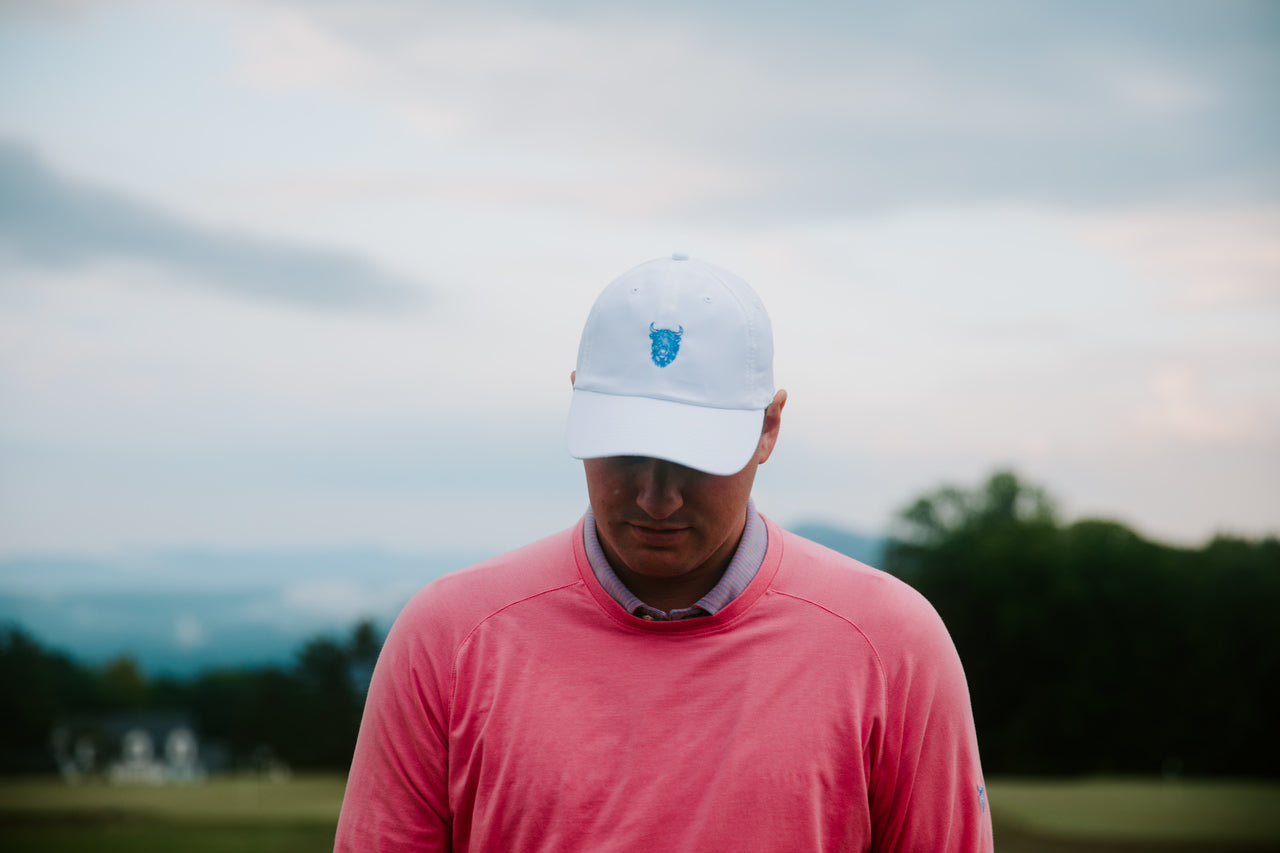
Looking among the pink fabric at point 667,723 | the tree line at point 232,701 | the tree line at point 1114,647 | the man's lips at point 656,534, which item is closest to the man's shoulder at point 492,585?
the pink fabric at point 667,723

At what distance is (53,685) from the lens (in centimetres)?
5019

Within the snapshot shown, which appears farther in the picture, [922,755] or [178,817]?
[178,817]

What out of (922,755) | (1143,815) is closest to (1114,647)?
(1143,815)

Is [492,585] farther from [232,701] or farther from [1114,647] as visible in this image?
[232,701]

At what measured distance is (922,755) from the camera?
2842 mm

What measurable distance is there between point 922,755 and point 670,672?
0.59 metres

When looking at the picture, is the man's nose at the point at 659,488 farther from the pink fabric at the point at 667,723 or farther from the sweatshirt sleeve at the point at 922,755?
the sweatshirt sleeve at the point at 922,755

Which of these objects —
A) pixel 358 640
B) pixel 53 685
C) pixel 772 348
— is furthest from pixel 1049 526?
pixel 772 348

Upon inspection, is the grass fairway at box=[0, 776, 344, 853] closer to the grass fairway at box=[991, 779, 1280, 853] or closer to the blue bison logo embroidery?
the grass fairway at box=[991, 779, 1280, 853]

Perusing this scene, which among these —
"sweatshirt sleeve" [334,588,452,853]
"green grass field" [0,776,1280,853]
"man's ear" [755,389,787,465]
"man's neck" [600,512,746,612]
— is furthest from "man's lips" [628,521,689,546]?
"green grass field" [0,776,1280,853]

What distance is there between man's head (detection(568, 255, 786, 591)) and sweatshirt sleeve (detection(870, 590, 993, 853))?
0.47m

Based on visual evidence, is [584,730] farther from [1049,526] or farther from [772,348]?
[1049,526]

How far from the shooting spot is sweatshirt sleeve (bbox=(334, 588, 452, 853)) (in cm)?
288

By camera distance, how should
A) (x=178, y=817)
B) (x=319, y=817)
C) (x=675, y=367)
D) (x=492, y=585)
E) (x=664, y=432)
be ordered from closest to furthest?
(x=664, y=432), (x=675, y=367), (x=492, y=585), (x=319, y=817), (x=178, y=817)
